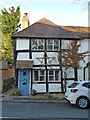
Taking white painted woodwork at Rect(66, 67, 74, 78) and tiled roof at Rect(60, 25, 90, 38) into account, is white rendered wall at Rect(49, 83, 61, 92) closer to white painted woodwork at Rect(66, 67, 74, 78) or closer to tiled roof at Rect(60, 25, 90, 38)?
white painted woodwork at Rect(66, 67, 74, 78)

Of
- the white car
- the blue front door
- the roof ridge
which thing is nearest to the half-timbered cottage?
the blue front door

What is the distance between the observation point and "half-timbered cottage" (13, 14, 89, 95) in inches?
544

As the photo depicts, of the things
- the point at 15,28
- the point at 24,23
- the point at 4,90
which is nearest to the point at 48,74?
the point at 4,90

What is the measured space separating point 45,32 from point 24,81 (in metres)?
5.12

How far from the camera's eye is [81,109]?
8680 mm

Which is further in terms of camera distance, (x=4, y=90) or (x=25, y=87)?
(x=4, y=90)

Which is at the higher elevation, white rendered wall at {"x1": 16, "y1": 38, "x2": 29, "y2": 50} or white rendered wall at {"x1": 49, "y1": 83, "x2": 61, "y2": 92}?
white rendered wall at {"x1": 16, "y1": 38, "x2": 29, "y2": 50}

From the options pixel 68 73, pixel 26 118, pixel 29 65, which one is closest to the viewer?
pixel 26 118

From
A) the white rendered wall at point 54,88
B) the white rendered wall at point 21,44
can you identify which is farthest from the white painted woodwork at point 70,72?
the white rendered wall at point 21,44

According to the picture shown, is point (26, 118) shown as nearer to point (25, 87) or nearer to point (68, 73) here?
point (25, 87)

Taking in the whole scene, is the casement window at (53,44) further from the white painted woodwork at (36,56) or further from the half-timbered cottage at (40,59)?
the white painted woodwork at (36,56)

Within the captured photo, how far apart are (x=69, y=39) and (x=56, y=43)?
1.32 meters

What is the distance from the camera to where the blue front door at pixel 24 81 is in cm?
→ 1373

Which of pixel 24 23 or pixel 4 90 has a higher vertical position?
pixel 24 23
